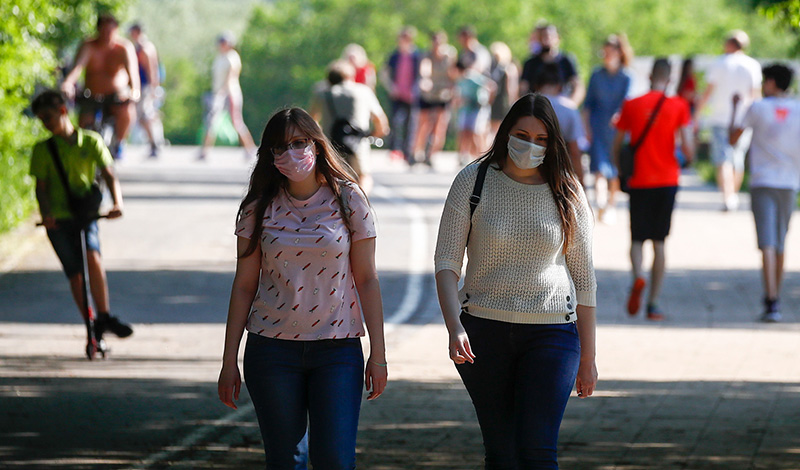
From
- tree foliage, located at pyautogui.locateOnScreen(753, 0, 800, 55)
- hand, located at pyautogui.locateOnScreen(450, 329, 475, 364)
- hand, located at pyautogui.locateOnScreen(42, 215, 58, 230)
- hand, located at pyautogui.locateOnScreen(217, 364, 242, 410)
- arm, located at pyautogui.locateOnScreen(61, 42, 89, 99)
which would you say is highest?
tree foliage, located at pyautogui.locateOnScreen(753, 0, 800, 55)

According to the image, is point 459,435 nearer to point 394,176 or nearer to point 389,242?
point 389,242

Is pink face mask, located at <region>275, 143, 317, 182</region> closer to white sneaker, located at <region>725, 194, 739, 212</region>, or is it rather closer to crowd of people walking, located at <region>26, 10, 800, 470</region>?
crowd of people walking, located at <region>26, 10, 800, 470</region>

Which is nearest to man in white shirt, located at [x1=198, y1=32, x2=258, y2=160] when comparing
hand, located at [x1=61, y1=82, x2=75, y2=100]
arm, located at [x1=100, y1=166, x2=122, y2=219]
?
hand, located at [x1=61, y1=82, x2=75, y2=100]

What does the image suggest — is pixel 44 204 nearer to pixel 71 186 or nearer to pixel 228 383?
pixel 71 186

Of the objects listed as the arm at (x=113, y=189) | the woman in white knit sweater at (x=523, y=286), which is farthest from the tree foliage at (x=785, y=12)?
the arm at (x=113, y=189)

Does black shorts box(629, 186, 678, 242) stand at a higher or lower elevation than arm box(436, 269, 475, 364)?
lower

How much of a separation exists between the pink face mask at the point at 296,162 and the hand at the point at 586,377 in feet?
4.01

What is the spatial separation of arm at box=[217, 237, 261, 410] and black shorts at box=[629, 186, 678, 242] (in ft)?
21.3

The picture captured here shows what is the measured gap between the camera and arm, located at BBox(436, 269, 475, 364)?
5.08m

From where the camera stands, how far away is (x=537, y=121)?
17.2 feet

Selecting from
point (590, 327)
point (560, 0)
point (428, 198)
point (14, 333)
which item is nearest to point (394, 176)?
point (428, 198)

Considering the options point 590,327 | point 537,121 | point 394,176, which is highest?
point 537,121

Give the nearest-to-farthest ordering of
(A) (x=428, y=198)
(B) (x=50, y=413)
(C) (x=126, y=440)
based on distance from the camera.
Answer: (C) (x=126, y=440), (B) (x=50, y=413), (A) (x=428, y=198)

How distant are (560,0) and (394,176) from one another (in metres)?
31.3
